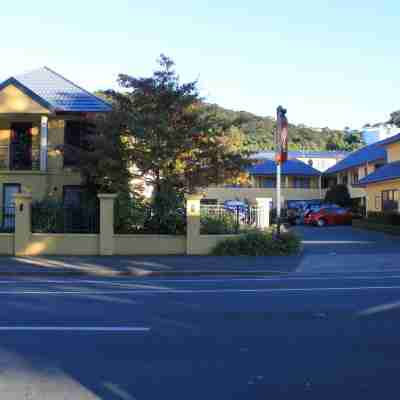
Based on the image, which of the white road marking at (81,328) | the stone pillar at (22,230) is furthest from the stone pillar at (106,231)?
the white road marking at (81,328)

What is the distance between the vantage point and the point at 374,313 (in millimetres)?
8664

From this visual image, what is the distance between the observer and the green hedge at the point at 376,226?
27.5 metres

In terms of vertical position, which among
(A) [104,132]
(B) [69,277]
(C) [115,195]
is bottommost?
(B) [69,277]

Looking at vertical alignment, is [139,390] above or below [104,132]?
below

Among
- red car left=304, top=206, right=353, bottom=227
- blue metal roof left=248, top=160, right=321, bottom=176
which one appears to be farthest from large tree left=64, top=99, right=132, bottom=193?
blue metal roof left=248, top=160, right=321, bottom=176

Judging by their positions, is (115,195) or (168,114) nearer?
(115,195)

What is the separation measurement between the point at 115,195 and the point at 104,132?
9.95 feet

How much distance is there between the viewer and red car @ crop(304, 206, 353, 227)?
37156 millimetres

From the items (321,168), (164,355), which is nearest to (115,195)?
(164,355)

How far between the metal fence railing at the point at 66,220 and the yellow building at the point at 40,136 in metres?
→ 5.72

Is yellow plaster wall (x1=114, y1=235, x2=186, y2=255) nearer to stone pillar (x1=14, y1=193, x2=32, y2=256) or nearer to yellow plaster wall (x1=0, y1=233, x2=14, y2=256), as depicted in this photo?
stone pillar (x1=14, y1=193, x2=32, y2=256)

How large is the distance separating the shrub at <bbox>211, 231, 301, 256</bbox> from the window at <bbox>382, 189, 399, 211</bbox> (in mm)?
15038

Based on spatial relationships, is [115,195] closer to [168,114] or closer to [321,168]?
[168,114]

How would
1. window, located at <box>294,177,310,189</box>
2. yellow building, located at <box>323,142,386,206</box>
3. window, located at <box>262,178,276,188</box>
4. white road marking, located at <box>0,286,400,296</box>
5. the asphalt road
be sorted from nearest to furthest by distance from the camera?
the asphalt road
white road marking, located at <box>0,286,400,296</box>
yellow building, located at <box>323,142,386,206</box>
window, located at <box>262,178,276,188</box>
window, located at <box>294,177,310,189</box>
